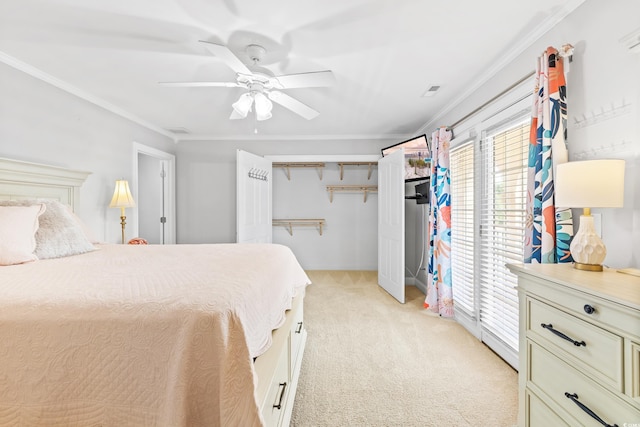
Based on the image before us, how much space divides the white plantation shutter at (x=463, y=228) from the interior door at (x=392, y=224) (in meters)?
0.60

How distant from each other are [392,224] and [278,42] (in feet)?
8.56

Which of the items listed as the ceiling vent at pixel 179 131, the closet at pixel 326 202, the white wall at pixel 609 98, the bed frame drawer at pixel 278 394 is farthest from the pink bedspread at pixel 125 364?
the ceiling vent at pixel 179 131

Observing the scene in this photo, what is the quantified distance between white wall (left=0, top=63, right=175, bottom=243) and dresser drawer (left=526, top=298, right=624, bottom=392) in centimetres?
372

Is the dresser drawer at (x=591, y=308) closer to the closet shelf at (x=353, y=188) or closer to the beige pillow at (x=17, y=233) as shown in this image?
the beige pillow at (x=17, y=233)

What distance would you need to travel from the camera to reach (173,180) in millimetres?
4590

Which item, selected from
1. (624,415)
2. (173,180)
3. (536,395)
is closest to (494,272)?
(536,395)

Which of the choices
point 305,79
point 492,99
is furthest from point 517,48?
point 305,79

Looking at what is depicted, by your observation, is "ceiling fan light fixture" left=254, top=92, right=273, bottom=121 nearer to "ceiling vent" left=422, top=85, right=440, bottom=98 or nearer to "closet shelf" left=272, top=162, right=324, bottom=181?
"ceiling vent" left=422, top=85, right=440, bottom=98

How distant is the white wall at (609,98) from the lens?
1.24 m

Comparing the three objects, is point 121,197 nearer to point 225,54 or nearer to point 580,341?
point 225,54

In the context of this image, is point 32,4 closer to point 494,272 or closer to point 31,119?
point 31,119

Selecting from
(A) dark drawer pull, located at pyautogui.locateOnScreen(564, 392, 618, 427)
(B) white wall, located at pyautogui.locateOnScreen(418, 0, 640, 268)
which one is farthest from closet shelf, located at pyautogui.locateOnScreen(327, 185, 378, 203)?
(A) dark drawer pull, located at pyautogui.locateOnScreen(564, 392, 618, 427)

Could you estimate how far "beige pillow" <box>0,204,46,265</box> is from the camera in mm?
1507

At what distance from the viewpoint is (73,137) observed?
2.76 meters
